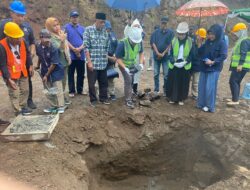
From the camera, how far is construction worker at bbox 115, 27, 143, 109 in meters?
6.39

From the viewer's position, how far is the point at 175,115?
22.6ft

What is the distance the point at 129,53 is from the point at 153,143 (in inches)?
81.9

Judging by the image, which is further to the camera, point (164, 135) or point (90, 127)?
point (164, 135)

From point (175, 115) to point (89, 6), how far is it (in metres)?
12.0

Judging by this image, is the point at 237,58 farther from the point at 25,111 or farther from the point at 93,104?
the point at 25,111

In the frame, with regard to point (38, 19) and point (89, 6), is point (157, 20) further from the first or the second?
point (38, 19)

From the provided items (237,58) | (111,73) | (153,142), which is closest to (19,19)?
(111,73)

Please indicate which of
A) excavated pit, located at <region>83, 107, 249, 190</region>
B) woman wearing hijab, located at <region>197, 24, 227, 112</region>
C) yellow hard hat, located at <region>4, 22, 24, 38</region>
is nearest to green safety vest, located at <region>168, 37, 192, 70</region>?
woman wearing hijab, located at <region>197, 24, 227, 112</region>

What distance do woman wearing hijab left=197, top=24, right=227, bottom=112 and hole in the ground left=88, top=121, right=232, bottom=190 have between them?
0.74m

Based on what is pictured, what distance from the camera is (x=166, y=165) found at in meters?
6.95

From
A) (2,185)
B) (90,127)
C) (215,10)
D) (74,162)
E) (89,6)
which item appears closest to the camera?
(2,185)

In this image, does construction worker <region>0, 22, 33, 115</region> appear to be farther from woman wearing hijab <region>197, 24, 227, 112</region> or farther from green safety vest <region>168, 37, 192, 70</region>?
woman wearing hijab <region>197, 24, 227, 112</region>

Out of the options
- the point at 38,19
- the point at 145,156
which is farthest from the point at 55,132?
the point at 38,19

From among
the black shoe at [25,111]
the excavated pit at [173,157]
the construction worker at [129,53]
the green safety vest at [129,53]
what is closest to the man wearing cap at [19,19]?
the black shoe at [25,111]
